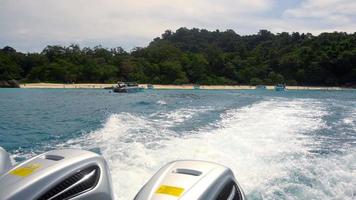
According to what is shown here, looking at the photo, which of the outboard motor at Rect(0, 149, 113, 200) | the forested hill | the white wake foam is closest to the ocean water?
the white wake foam

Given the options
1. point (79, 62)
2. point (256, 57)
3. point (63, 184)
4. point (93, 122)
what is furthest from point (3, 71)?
point (63, 184)

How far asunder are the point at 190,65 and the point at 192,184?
6292 cm

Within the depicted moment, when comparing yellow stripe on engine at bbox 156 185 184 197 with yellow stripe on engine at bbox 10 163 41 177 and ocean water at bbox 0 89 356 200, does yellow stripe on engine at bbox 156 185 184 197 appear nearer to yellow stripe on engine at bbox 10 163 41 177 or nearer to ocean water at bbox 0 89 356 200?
yellow stripe on engine at bbox 10 163 41 177

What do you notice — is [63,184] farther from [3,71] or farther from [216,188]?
[3,71]

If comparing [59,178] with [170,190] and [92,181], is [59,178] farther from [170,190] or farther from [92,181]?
[170,190]

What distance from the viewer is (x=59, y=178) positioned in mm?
2100

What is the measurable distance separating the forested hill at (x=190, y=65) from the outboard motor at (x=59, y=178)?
58.0 m

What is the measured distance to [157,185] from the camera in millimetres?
2125

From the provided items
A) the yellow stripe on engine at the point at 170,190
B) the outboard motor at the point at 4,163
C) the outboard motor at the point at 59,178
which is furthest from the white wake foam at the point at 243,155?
the yellow stripe on engine at the point at 170,190

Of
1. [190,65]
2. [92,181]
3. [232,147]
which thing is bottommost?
[232,147]

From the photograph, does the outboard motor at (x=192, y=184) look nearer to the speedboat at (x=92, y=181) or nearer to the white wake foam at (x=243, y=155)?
the speedboat at (x=92, y=181)

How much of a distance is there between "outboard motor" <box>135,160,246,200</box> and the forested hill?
191ft

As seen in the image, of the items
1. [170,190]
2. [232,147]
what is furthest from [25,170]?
[232,147]

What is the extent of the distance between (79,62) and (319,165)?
61.7m
